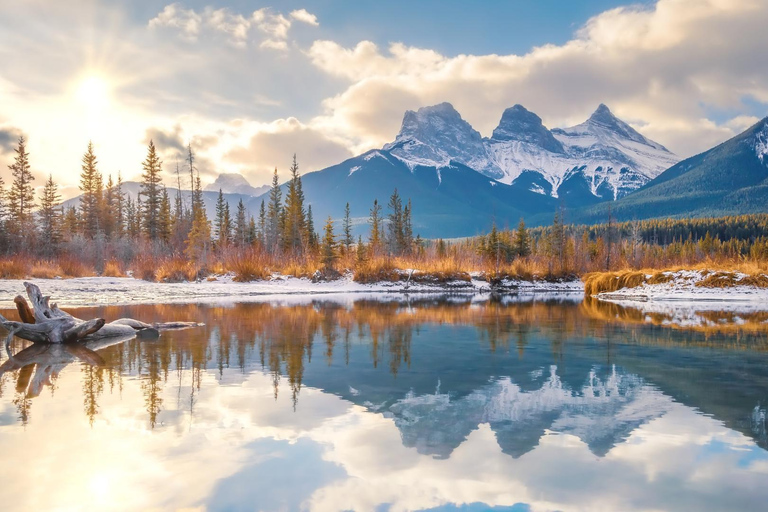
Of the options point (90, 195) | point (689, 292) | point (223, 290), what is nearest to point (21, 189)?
point (90, 195)

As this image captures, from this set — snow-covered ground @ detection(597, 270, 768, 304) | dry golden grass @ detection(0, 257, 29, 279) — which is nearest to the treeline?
dry golden grass @ detection(0, 257, 29, 279)

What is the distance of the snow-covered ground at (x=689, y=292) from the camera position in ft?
67.6

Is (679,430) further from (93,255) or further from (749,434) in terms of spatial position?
(93,255)

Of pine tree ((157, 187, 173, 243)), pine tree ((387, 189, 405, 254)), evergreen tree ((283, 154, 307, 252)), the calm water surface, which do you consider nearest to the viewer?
the calm water surface

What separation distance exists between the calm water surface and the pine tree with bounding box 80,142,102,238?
1875 inches

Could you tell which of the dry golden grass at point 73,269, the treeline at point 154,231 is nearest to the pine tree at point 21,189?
the treeline at point 154,231

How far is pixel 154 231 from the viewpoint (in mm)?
48344

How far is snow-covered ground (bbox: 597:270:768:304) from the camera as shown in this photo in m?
20.6

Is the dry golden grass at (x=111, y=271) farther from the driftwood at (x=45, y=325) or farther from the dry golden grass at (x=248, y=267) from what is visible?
the driftwood at (x=45, y=325)

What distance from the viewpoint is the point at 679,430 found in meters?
4.34

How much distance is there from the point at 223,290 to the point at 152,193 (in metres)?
34.0

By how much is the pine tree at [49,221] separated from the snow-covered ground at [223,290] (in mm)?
11459

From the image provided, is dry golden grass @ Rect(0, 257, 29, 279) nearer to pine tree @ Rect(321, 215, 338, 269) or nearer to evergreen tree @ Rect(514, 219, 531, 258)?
pine tree @ Rect(321, 215, 338, 269)

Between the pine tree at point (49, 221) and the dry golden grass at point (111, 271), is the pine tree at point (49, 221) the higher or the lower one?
the higher one
